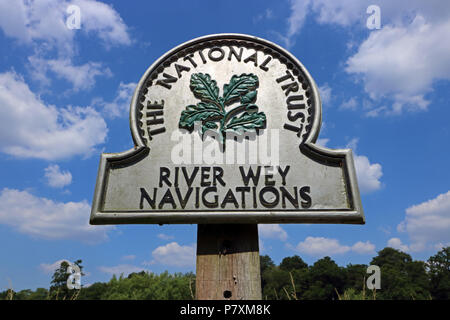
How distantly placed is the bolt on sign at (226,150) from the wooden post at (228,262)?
24cm

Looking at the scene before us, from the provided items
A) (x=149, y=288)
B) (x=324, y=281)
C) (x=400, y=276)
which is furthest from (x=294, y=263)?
(x=149, y=288)

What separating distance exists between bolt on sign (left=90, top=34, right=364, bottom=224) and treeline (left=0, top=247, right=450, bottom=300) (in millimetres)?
50407

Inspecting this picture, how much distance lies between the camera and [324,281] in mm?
73875

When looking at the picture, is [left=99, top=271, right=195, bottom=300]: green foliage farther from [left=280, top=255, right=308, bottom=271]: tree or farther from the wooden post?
the wooden post

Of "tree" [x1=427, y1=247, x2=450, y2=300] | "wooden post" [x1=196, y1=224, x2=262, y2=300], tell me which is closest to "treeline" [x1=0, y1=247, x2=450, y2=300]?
"tree" [x1=427, y1=247, x2=450, y2=300]

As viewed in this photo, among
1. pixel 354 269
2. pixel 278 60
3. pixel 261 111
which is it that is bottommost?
pixel 261 111

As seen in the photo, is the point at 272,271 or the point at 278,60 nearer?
the point at 278,60

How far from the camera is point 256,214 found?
312cm

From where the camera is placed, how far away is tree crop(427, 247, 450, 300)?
6281 cm

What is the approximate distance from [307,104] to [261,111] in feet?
1.78

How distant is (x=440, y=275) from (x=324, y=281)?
2352 cm
